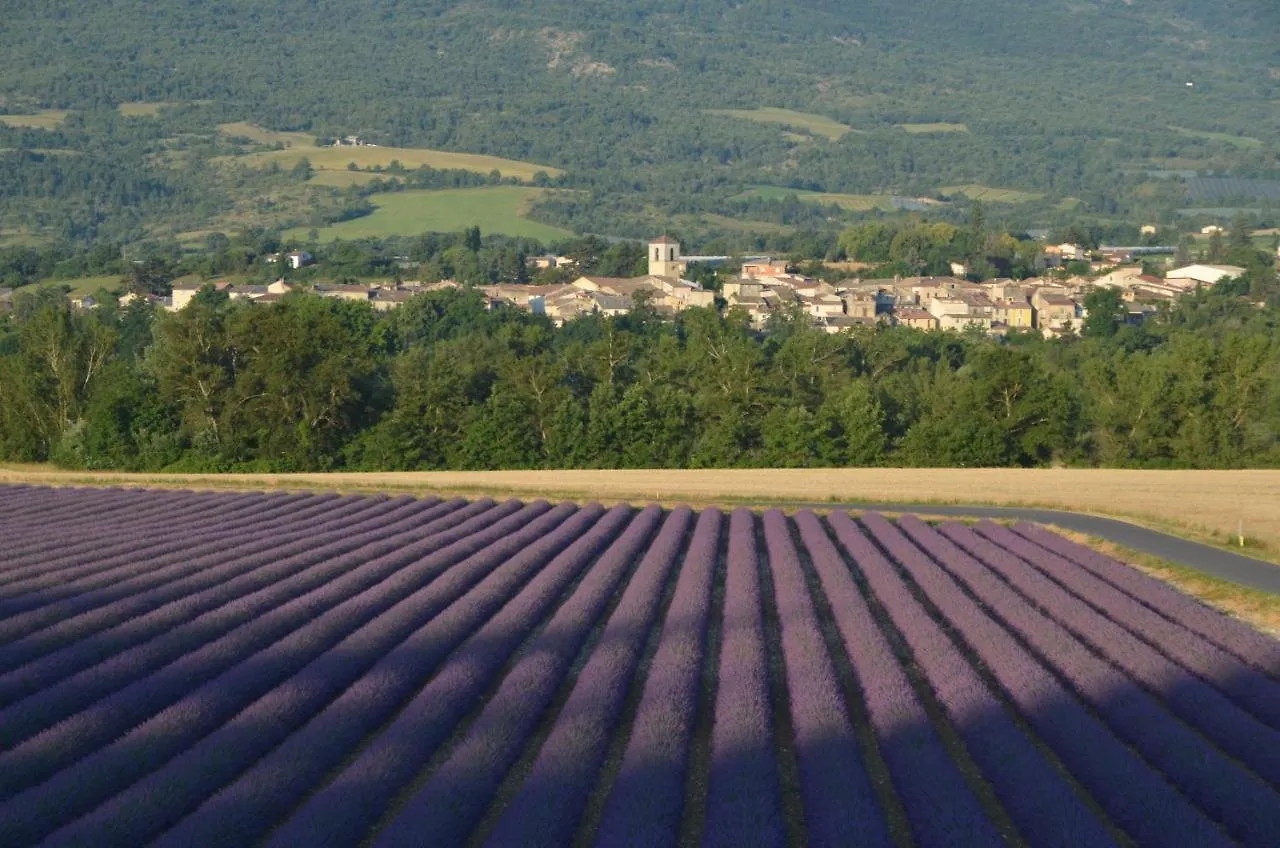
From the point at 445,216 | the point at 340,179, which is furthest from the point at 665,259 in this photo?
the point at 340,179

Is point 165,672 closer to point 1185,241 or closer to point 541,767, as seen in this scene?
point 541,767

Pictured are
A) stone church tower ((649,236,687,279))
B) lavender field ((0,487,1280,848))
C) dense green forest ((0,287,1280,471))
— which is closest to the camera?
lavender field ((0,487,1280,848))

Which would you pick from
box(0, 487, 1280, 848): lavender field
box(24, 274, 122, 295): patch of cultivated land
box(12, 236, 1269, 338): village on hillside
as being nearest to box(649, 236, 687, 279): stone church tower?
box(12, 236, 1269, 338): village on hillside

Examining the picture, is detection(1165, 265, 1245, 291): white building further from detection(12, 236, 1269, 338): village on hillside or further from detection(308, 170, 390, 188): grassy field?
detection(308, 170, 390, 188): grassy field

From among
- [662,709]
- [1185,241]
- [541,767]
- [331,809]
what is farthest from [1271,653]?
[1185,241]

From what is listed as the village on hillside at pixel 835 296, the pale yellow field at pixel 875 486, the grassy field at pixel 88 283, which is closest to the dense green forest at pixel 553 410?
the pale yellow field at pixel 875 486

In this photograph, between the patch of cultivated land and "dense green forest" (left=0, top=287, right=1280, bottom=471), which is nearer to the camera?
"dense green forest" (left=0, top=287, right=1280, bottom=471)

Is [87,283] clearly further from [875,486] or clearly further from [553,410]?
[875,486]

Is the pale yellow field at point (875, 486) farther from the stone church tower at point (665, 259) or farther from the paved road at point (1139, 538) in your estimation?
the stone church tower at point (665, 259)
